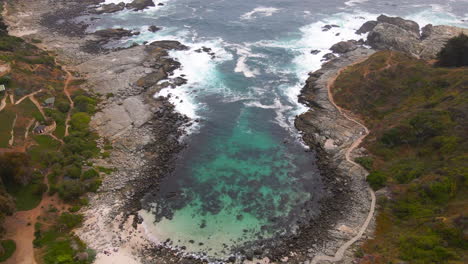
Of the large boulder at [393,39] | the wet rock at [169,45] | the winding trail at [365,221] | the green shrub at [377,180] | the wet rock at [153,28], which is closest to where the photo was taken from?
the winding trail at [365,221]

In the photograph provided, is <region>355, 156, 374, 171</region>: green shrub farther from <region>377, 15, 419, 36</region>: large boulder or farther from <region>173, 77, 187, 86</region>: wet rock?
<region>377, 15, 419, 36</region>: large boulder

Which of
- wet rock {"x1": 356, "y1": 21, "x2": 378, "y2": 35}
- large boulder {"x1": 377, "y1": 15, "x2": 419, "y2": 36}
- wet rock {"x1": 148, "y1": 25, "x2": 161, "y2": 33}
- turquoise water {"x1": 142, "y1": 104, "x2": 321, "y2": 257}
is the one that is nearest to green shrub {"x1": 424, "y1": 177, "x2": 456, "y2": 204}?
turquoise water {"x1": 142, "y1": 104, "x2": 321, "y2": 257}

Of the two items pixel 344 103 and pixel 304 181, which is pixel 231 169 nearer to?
pixel 304 181

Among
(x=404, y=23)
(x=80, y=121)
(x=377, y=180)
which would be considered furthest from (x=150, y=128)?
(x=404, y=23)

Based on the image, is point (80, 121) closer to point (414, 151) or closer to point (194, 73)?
point (194, 73)

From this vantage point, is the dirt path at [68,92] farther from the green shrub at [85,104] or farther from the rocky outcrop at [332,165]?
the rocky outcrop at [332,165]

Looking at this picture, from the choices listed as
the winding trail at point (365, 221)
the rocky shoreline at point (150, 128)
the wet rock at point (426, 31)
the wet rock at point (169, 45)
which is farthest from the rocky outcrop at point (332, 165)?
the wet rock at point (169, 45)

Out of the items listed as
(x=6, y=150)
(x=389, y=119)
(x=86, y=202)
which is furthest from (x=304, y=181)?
(x=6, y=150)
